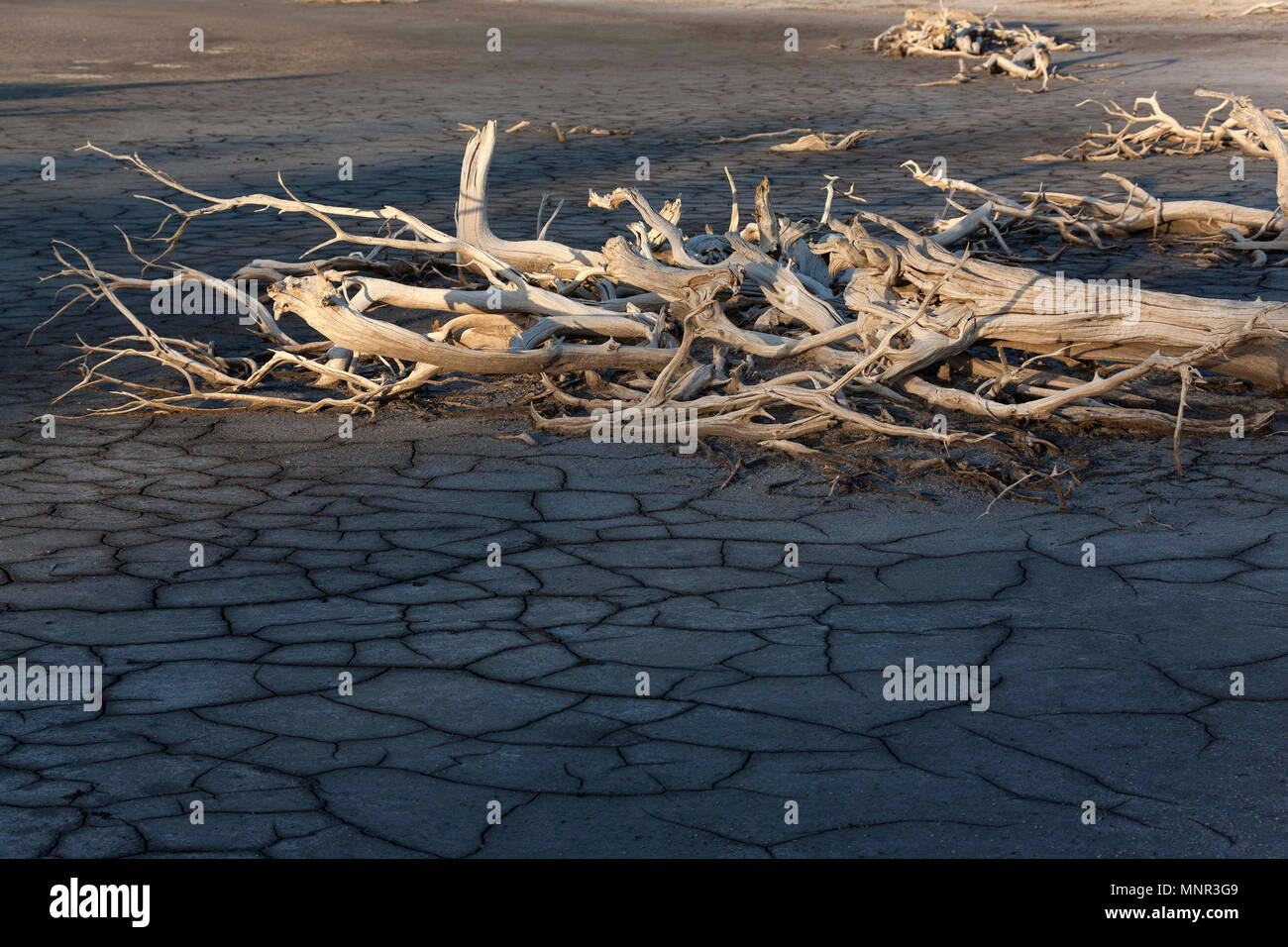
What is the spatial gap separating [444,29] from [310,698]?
22825 mm

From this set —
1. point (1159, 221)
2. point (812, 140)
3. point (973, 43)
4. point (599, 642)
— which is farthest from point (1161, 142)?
point (599, 642)

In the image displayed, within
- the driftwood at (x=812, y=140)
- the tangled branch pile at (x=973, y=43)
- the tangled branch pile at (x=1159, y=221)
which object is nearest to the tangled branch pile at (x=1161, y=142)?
the driftwood at (x=812, y=140)

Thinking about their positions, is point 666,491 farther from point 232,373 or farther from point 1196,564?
point 232,373

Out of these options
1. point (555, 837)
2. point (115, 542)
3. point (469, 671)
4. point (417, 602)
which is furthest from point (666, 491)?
point (555, 837)

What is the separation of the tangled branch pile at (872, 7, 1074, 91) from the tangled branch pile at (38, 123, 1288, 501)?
41.8 ft

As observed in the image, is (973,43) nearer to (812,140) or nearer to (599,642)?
(812,140)

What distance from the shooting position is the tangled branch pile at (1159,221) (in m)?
7.56

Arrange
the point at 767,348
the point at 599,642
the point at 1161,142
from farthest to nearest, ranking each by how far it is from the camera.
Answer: the point at 1161,142 < the point at 767,348 < the point at 599,642

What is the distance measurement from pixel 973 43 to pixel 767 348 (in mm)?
15529

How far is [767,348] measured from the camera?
541 centimetres

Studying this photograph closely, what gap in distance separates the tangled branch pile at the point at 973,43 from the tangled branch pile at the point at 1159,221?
9.56 metres

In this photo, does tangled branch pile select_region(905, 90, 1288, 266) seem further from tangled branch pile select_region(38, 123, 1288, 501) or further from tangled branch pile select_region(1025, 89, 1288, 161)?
tangled branch pile select_region(1025, 89, 1288, 161)

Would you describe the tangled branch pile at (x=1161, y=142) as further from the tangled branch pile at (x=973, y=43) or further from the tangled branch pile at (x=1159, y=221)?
the tangled branch pile at (x=973, y=43)

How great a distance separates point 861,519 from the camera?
4.39 m
